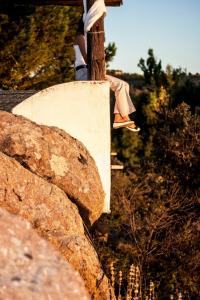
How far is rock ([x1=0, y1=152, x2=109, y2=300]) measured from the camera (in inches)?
202

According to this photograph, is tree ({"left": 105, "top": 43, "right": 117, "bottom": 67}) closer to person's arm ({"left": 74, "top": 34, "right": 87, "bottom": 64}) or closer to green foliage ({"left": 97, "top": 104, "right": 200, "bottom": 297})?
green foliage ({"left": 97, "top": 104, "right": 200, "bottom": 297})

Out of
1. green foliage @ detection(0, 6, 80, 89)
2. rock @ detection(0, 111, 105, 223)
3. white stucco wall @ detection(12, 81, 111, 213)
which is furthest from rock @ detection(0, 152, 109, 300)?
green foliage @ detection(0, 6, 80, 89)

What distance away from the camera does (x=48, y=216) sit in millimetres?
5672

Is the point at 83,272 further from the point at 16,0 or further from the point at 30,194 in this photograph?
the point at 16,0

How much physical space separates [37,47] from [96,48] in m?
9.75

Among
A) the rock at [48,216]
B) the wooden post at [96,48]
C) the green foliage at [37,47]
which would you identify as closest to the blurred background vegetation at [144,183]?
the green foliage at [37,47]

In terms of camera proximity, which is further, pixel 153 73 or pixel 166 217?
pixel 153 73

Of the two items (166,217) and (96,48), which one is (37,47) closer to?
(166,217)

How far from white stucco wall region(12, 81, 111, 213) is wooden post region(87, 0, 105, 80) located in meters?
0.58

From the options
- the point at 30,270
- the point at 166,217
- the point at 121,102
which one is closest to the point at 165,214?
the point at 166,217

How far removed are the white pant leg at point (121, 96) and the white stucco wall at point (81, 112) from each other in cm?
Result: 51

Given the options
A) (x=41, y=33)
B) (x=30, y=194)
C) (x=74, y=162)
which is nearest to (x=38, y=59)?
(x=41, y=33)

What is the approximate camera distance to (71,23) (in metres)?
21.1

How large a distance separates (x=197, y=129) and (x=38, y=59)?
19.0 ft
